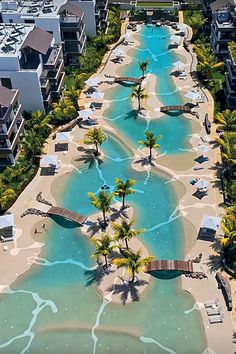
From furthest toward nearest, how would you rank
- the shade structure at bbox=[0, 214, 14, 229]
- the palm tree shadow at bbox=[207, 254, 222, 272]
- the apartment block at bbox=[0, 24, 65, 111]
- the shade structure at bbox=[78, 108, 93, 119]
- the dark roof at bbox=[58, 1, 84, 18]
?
the dark roof at bbox=[58, 1, 84, 18]
the shade structure at bbox=[78, 108, 93, 119]
the apartment block at bbox=[0, 24, 65, 111]
the shade structure at bbox=[0, 214, 14, 229]
the palm tree shadow at bbox=[207, 254, 222, 272]

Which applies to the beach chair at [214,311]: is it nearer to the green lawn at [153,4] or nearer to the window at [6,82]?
the window at [6,82]

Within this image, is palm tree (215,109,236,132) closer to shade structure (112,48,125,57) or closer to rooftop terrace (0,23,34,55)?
shade structure (112,48,125,57)

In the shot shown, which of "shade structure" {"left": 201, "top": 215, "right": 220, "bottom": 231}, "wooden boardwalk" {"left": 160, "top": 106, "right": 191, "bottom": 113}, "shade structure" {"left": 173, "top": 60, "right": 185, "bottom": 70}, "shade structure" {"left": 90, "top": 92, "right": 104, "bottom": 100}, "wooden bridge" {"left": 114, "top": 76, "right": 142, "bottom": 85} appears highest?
"shade structure" {"left": 173, "top": 60, "right": 185, "bottom": 70}

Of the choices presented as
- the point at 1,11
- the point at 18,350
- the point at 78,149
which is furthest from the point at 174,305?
the point at 1,11

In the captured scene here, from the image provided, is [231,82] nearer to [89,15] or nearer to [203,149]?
[203,149]

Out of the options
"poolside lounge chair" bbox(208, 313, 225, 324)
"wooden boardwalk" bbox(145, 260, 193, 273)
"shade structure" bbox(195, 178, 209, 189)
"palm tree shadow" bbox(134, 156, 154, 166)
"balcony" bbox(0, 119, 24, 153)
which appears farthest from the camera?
"palm tree shadow" bbox(134, 156, 154, 166)

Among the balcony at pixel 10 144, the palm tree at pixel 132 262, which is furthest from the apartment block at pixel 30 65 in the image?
the palm tree at pixel 132 262

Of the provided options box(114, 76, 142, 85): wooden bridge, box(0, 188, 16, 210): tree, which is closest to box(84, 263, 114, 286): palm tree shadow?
box(0, 188, 16, 210): tree
